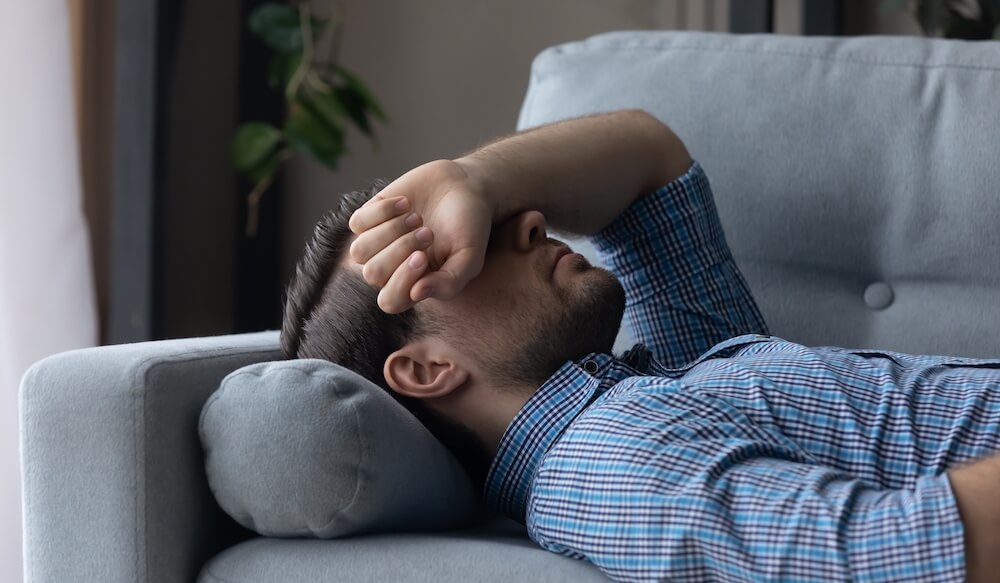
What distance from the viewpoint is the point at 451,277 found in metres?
0.97

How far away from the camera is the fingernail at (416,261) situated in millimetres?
938

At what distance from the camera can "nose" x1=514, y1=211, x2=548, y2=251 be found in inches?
43.3

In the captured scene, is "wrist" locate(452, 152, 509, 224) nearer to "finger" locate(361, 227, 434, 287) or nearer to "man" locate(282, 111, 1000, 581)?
"man" locate(282, 111, 1000, 581)

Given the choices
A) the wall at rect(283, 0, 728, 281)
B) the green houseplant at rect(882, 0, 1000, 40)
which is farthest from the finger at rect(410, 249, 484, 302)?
the wall at rect(283, 0, 728, 281)

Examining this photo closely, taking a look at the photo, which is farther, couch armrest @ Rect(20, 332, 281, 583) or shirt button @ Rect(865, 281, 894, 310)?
shirt button @ Rect(865, 281, 894, 310)

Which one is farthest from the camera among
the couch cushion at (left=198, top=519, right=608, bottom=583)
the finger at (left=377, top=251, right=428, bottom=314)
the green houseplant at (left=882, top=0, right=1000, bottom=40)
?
the green houseplant at (left=882, top=0, right=1000, bottom=40)

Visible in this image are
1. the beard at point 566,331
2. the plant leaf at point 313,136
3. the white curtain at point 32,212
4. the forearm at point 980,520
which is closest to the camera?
the forearm at point 980,520

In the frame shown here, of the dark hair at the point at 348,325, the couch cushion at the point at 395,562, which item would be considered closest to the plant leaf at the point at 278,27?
the dark hair at the point at 348,325

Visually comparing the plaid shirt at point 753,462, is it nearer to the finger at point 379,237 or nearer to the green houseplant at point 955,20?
the finger at point 379,237

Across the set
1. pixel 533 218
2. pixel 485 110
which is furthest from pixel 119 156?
pixel 533 218

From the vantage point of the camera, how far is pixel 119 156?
7.07 feet

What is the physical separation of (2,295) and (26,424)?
108cm

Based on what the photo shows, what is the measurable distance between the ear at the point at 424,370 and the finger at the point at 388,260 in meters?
0.12

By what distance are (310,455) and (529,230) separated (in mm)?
380
